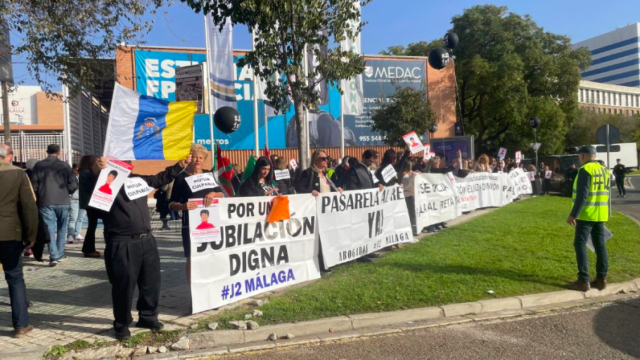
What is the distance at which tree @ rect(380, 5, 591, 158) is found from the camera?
36.5 m

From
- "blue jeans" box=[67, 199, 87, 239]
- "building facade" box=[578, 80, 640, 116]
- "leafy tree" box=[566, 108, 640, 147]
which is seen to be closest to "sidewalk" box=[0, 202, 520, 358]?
"blue jeans" box=[67, 199, 87, 239]

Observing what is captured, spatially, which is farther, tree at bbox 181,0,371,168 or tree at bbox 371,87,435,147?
tree at bbox 371,87,435,147

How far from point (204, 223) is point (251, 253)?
866mm

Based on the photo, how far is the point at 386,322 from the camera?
18.2 ft

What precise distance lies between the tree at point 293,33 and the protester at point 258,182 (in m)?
3.10

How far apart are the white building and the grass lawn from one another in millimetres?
129108

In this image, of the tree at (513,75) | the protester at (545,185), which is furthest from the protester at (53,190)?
the tree at (513,75)

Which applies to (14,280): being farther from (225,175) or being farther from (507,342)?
(507,342)

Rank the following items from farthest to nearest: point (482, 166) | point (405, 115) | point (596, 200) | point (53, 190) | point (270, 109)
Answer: point (270, 109) → point (405, 115) → point (482, 166) → point (53, 190) → point (596, 200)

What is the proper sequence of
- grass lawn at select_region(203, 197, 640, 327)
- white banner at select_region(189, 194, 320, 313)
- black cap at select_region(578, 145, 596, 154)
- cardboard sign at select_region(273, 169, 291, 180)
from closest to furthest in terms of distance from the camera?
1. white banner at select_region(189, 194, 320, 313)
2. grass lawn at select_region(203, 197, 640, 327)
3. black cap at select_region(578, 145, 596, 154)
4. cardboard sign at select_region(273, 169, 291, 180)

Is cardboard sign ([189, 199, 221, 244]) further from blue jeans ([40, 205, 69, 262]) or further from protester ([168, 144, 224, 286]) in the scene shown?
blue jeans ([40, 205, 69, 262])

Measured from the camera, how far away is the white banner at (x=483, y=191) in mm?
14562

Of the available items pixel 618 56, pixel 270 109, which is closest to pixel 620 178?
pixel 270 109

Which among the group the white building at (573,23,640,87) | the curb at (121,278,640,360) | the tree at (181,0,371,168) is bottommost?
the curb at (121,278,640,360)
